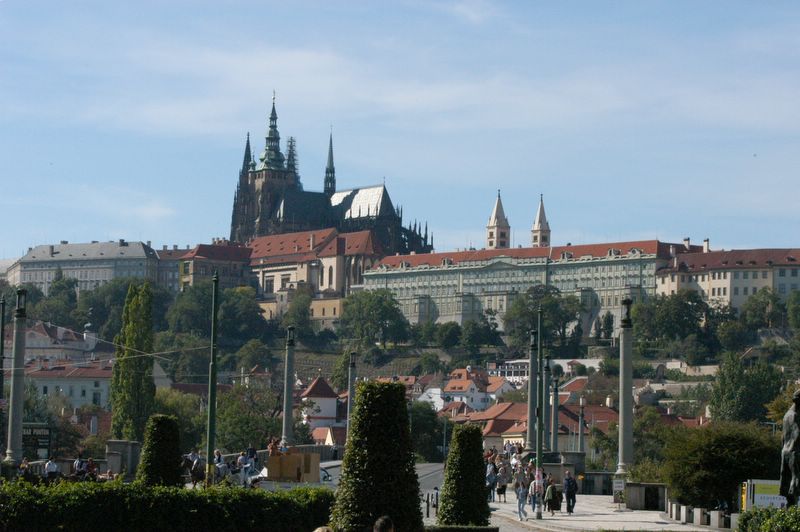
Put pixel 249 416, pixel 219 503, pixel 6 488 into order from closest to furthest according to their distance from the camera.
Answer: pixel 6 488
pixel 219 503
pixel 249 416

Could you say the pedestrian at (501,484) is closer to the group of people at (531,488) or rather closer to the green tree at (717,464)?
the group of people at (531,488)

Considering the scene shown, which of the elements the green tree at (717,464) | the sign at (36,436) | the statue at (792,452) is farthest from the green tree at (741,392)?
the statue at (792,452)

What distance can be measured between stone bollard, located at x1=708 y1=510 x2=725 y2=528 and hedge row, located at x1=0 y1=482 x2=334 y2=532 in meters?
8.80

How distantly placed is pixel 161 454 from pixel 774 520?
461 inches

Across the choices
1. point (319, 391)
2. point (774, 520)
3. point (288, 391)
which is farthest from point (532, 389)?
point (319, 391)

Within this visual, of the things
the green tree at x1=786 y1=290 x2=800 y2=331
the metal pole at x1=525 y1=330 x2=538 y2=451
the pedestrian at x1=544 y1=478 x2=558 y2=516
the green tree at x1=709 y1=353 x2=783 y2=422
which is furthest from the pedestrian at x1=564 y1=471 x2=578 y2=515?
the green tree at x1=786 y1=290 x2=800 y2=331

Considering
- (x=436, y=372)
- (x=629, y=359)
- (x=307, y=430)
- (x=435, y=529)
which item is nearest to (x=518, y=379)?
(x=436, y=372)

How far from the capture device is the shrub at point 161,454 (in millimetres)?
30188

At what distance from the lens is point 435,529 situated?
27.6 meters

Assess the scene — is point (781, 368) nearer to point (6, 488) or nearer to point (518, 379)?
point (518, 379)

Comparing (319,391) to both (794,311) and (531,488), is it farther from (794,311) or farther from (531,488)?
(531,488)

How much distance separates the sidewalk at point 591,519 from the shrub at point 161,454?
21.5ft

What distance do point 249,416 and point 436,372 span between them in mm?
106464

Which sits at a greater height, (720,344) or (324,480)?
(720,344)
